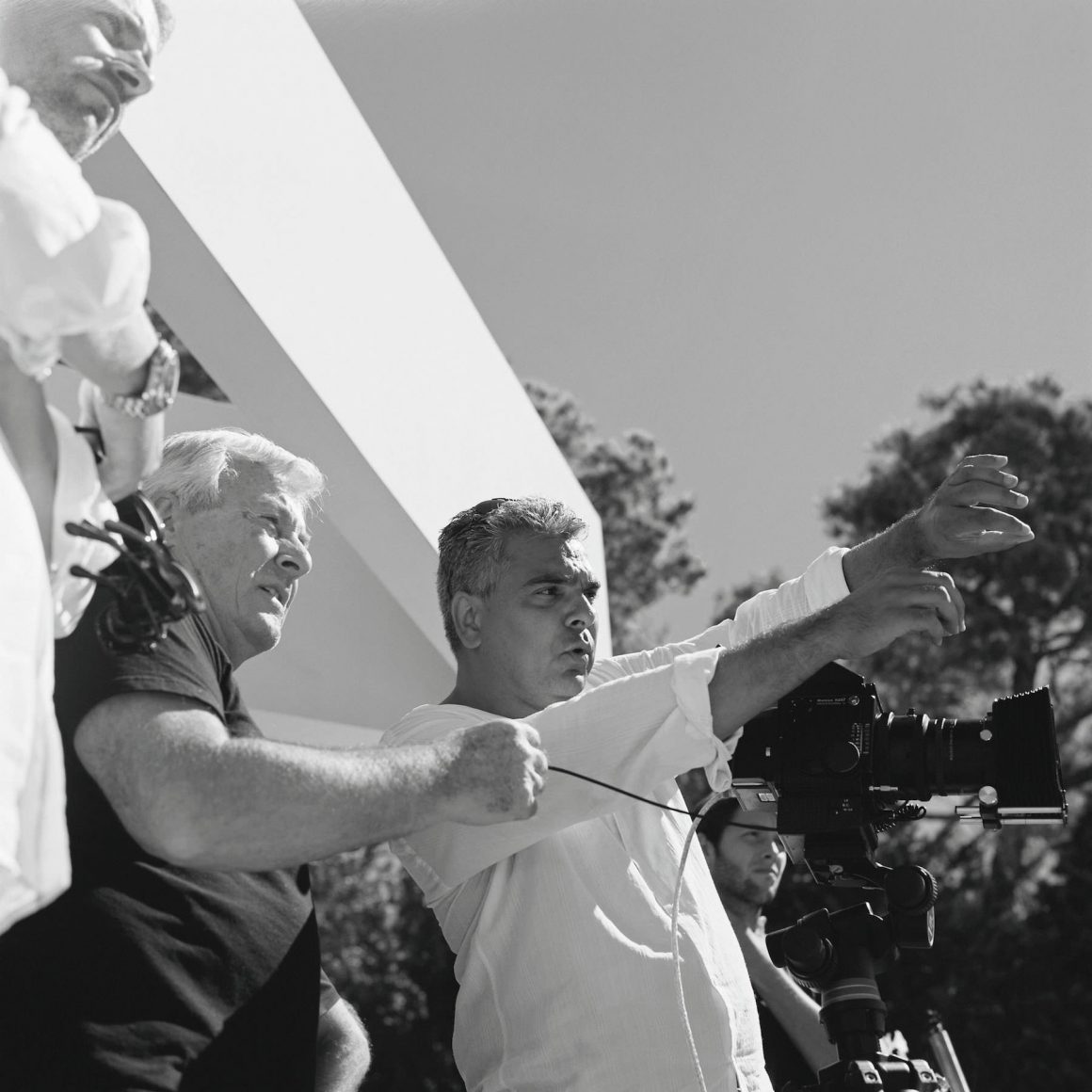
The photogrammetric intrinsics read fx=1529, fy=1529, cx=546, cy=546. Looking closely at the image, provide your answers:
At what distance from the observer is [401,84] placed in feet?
16.9

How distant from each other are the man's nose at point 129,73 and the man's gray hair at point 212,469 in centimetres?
65

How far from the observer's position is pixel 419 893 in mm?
9273

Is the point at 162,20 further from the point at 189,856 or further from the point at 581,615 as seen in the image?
the point at 581,615

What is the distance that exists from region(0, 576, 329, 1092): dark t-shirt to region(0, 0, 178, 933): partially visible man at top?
0.17 meters

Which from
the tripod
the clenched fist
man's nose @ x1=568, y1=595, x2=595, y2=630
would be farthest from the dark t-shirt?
the tripod

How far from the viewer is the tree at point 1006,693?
8.27 meters

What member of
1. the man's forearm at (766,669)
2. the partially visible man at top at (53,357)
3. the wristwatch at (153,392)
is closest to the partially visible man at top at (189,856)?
the partially visible man at top at (53,357)

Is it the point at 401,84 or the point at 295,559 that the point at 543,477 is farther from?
the point at 295,559

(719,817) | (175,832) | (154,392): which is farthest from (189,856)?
(719,817)

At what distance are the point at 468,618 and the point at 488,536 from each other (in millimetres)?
139

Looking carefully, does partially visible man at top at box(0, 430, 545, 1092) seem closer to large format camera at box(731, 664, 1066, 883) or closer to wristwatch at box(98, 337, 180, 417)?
wristwatch at box(98, 337, 180, 417)

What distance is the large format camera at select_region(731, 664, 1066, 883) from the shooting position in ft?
6.73

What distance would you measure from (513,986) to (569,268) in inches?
287

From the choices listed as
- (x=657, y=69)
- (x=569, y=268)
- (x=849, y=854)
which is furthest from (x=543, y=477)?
(x=569, y=268)
